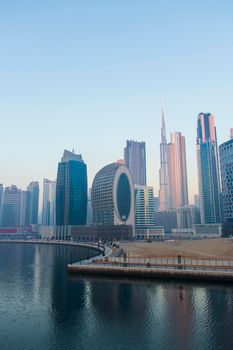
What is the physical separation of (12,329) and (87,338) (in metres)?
11.6

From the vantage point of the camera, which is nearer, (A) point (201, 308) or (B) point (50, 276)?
(A) point (201, 308)

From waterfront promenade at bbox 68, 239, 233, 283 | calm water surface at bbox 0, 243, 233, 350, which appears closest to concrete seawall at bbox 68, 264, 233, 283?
waterfront promenade at bbox 68, 239, 233, 283

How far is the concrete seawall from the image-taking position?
68000mm

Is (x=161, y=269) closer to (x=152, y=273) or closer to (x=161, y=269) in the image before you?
(x=161, y=269)

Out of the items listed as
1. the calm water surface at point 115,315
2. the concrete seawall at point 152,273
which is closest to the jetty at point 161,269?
the concrete seawall at point 152,273

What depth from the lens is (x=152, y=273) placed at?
74875 millimetres

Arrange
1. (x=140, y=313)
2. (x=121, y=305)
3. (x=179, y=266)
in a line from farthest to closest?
1. (x=179, y=266)
2. (x=121, y=305)
3. (x=140, y=313)

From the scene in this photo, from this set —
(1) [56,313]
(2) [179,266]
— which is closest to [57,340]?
(1) [56,313]

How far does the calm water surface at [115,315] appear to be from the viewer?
1426 inches

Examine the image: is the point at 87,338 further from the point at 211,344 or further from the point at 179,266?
the point at 179,266

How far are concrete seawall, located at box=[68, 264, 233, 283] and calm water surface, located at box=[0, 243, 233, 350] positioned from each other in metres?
4.23

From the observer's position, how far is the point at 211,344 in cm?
3488

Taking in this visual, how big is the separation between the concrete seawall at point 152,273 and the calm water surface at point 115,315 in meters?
4.23

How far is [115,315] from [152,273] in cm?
3017
